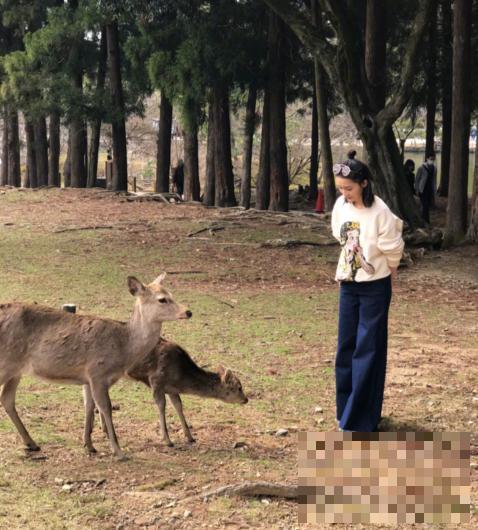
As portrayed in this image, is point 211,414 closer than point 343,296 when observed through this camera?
No

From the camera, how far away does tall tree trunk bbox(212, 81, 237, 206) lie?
77.4 feet

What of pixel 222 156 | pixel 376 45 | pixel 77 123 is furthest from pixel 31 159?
pixel 376 45

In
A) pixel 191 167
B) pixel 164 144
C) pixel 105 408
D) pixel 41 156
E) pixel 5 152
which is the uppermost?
pixel 164 144

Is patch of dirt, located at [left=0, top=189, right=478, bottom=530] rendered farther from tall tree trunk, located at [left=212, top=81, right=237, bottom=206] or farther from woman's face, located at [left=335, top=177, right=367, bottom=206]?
tall tree trunk, located at [left=212, top=81, right=237, bottom=206]

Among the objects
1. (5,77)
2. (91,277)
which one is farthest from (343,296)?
(5,77)

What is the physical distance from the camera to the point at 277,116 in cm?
2227

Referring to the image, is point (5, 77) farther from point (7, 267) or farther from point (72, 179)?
point (7, 267)

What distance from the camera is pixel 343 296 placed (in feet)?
20.6

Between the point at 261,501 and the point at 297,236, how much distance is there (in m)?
12.3

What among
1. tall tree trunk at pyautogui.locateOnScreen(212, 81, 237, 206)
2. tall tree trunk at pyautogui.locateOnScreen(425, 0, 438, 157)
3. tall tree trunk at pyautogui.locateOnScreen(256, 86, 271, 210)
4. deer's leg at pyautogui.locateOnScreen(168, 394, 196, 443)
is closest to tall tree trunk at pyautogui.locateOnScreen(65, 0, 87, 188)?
tall tree trunk at pyautogui.locateOnScreen(212, 81, 237, 206)

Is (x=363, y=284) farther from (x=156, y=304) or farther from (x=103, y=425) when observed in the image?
(x=103, y=425)

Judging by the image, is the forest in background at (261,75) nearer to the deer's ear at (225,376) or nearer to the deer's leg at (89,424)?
the deer's ear at (225,376)

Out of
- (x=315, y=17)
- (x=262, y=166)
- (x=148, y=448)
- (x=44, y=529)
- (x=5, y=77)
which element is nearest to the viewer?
(x=44, y=529)

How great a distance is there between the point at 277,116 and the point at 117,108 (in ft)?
17.4
